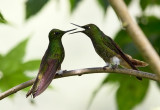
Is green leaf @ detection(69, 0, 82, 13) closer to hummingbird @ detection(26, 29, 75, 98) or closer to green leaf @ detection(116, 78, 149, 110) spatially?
green leaf @ detection(116, 78, 149, 110)

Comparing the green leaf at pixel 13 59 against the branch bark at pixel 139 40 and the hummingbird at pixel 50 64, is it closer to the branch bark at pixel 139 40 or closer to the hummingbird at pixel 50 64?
the hummingbird at pixel 50 64

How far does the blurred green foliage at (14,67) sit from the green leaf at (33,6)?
12 cm

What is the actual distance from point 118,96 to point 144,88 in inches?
Result: 3.4

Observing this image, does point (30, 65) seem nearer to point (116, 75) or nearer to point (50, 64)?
point (116, 75)

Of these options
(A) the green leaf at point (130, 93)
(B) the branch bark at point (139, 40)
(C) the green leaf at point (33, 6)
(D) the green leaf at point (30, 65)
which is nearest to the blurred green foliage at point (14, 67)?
(D) the green leaf at point (30, 65)

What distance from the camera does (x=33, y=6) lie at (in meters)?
1.04

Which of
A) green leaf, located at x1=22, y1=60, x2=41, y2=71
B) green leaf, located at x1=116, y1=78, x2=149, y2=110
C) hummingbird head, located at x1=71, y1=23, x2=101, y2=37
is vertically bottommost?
green leaf, located at x1=116, y1=78, x2=149, y2=110

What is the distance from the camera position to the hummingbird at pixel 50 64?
44 centimetres

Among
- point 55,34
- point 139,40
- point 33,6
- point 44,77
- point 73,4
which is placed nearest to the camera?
point 139,40

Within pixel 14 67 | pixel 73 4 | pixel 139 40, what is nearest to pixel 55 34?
pixel 139 40

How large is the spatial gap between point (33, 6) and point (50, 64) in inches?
21.2

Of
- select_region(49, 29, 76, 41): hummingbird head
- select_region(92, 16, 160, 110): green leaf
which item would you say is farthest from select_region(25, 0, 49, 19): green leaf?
select_region(49, 29, 76, 41): hummingbird head

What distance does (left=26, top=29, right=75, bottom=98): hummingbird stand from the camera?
438mm

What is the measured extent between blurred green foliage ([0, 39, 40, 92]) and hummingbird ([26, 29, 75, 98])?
1.44 feet
